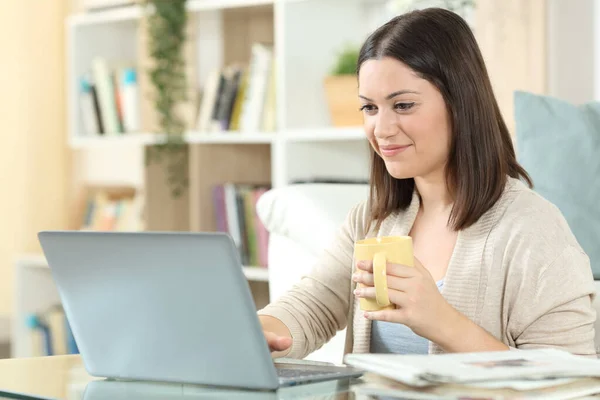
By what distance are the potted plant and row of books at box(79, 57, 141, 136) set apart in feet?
3.10

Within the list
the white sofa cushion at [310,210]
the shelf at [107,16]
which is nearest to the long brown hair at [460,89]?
the white sofa cushion at [310,210]

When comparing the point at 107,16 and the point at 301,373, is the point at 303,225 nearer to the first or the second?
the point at 301,373

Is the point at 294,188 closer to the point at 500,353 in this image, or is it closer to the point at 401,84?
the point at 401,84

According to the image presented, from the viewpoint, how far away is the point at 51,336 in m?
3.91

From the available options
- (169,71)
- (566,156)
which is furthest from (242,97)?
(566,156)

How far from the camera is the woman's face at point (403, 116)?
1.44 m

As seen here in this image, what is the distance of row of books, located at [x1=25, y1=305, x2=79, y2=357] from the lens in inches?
154

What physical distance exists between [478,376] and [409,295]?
10.8 inches

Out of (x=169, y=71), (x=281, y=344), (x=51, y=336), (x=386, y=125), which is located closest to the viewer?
(x=281, y=344)

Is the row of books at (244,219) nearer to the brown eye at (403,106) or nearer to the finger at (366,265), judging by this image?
the brown eye at (403,106)

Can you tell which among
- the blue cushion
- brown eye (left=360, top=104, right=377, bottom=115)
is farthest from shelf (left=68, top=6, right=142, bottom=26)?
brown eye (left=360, top=104, right=377, bottom=115)

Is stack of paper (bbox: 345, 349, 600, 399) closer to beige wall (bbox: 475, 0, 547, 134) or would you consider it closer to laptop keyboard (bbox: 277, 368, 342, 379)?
laptop keyboard (bbox: 277, 368, 342, 379)

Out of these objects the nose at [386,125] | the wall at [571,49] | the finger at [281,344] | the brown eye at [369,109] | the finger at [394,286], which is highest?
the wall at [571,49]

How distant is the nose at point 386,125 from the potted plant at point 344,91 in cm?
155
